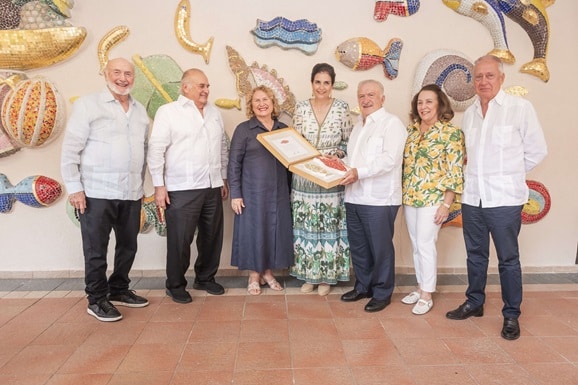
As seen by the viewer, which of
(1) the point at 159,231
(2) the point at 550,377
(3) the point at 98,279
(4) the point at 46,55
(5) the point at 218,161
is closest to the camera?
(2) the point at 550,377

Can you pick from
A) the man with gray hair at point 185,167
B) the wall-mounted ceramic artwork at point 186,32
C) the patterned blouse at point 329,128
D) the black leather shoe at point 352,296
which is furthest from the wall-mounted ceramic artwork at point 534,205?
the wall-mounted ceramic artwork at point 186,32

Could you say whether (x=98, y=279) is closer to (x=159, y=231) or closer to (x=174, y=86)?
(x=159, y=231)

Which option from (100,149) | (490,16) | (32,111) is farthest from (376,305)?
(32,111)

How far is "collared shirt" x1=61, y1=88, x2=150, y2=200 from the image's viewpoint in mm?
2408

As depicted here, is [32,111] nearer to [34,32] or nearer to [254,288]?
[34,32]

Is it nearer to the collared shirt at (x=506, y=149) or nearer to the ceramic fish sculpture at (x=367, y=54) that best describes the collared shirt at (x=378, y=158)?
the collared shirt at (x=506, y=149)

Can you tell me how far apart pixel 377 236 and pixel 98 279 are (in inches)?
71.8

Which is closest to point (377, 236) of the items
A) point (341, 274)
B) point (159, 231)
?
point (341, 274)

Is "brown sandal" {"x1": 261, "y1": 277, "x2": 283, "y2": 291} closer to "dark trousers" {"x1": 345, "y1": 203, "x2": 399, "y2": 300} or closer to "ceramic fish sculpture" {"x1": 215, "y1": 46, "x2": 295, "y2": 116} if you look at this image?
"dark trousers" {"x1": 345, "y1": 203, "x2": 399, "y2": 300}

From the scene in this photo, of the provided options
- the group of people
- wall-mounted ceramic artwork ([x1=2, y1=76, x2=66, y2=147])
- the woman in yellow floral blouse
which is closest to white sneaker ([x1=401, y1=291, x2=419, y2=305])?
the group of people

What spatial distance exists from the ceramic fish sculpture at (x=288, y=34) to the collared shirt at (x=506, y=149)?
1.45m

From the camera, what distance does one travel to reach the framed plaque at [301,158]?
2.52m

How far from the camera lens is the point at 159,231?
335 cm

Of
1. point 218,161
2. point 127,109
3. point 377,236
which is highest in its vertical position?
point 127,109
